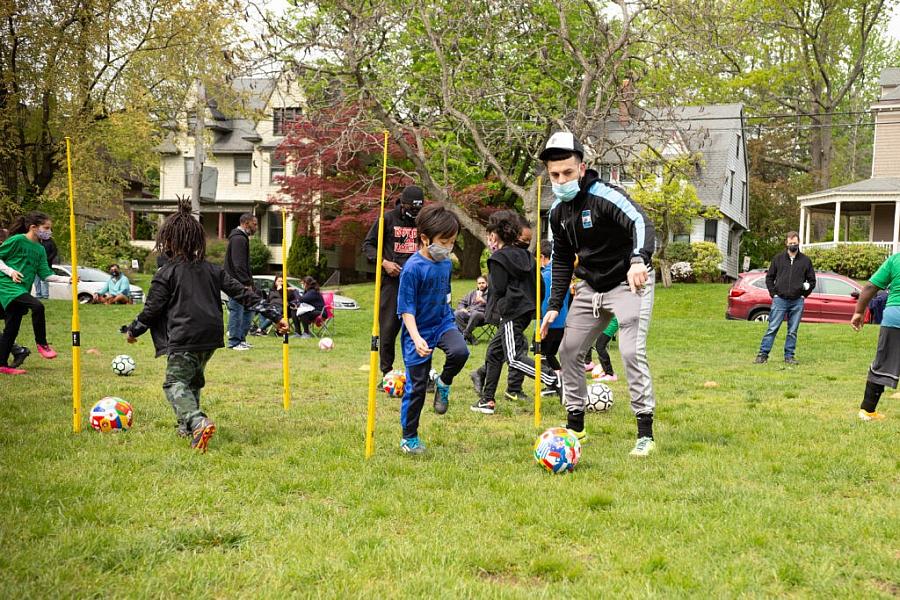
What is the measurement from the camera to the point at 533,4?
1616 centimetres

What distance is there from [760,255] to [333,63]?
32.7m

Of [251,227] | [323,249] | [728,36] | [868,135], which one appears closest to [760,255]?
[868,135]

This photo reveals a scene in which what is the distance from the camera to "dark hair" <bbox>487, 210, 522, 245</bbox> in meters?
7.84

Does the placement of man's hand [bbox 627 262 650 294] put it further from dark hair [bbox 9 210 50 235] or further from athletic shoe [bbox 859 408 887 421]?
dark hair [bbox 9 210 50 235]

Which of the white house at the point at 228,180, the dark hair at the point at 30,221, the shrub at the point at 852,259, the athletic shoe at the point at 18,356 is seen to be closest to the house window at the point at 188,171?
the white house at the point at 228,180

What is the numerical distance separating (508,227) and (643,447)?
281 cm

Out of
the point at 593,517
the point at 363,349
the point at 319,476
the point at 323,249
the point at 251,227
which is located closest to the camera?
the point at 593,517

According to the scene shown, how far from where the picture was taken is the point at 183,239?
602 centimetres

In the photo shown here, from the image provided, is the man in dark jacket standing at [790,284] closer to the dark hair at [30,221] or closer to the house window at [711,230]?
the dark hair at [30,221]

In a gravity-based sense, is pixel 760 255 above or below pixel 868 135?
below

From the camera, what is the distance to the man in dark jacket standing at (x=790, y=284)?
12570mm

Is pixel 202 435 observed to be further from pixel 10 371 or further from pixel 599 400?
pixel 10 371

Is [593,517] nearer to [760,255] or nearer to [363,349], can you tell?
[363,349]

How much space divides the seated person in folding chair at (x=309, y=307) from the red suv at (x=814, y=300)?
11521mm
